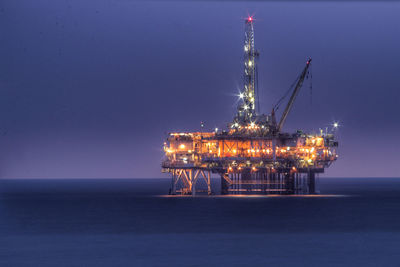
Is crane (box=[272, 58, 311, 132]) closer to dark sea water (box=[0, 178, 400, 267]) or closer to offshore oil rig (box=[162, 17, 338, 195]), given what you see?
offshore oil rig (box=[162, 17, 338, 195])

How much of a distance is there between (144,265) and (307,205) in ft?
179

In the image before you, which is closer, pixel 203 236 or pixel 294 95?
pixel 203 236

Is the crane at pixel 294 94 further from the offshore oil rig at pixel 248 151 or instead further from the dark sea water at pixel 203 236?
the dark sea water at pixel 203 236

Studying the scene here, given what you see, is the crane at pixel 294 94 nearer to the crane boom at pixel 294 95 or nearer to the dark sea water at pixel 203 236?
the crane boom at pixel 294 95

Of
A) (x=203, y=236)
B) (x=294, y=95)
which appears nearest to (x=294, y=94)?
(x=294, y=95)

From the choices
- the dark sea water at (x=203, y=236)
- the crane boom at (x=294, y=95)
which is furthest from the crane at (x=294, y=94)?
the dark sea water at (x=203, y=236)

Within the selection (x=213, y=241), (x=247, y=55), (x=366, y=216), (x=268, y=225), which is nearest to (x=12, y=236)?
(x=213, y=241)

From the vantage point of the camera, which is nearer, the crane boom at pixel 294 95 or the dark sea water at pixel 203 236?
the dark sea water at pixel 203 236

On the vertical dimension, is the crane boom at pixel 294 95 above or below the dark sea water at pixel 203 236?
above

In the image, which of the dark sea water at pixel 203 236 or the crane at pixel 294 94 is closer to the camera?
the dark sea water at pixel 203 236

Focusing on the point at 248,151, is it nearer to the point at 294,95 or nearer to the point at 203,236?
the point at 294,95

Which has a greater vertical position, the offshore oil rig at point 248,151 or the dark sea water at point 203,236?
the offshore oil rig at point 248,151

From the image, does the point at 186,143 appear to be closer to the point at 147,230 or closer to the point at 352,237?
the point at 147,230

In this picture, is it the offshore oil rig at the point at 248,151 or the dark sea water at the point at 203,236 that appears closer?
the dark sea water at the point at 203,236
